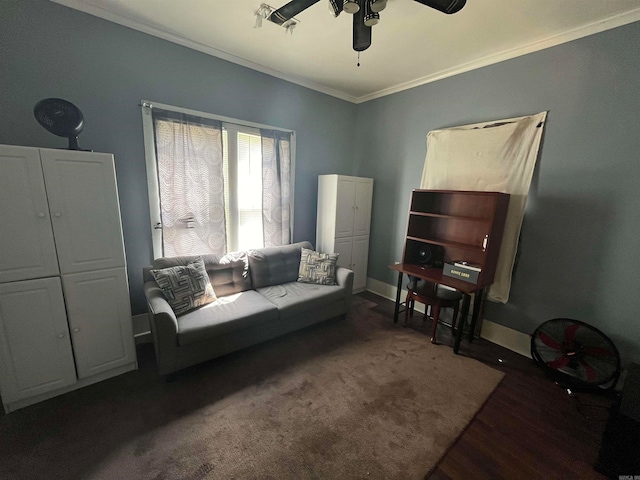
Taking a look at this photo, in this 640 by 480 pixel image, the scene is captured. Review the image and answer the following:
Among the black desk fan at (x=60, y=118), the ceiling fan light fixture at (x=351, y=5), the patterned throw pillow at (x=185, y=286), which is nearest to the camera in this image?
the ceiling fan light fixture at (x=351, y=5)

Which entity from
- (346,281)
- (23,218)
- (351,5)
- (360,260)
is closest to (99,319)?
(23,218)

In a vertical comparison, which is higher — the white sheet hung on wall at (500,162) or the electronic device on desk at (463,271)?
the white sheet hung on wall at (500,162)

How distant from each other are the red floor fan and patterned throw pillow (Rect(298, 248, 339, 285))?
197 centimetres

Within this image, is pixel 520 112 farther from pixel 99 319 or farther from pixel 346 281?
pixel 99 319

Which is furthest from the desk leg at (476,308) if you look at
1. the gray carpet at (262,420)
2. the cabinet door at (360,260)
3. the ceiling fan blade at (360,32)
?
the ceiling fan blade at (360,32)

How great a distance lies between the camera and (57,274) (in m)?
1.72

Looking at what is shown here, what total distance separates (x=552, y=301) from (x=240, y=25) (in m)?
3.65

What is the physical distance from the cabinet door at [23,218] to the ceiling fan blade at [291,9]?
1.71m

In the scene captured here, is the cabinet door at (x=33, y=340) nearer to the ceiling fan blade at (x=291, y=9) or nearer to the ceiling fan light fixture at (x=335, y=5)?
the ceiling fan blade at (x=291, y=9)

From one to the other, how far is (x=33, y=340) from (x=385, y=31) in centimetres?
345

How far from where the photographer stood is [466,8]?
1.83m

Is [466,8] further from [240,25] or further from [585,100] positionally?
[240,25]

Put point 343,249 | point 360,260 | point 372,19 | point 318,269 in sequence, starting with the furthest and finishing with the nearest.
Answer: point 360,260 → point 343,249 → point 318,269 → point 372,19

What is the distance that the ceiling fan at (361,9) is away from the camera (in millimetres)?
1361
